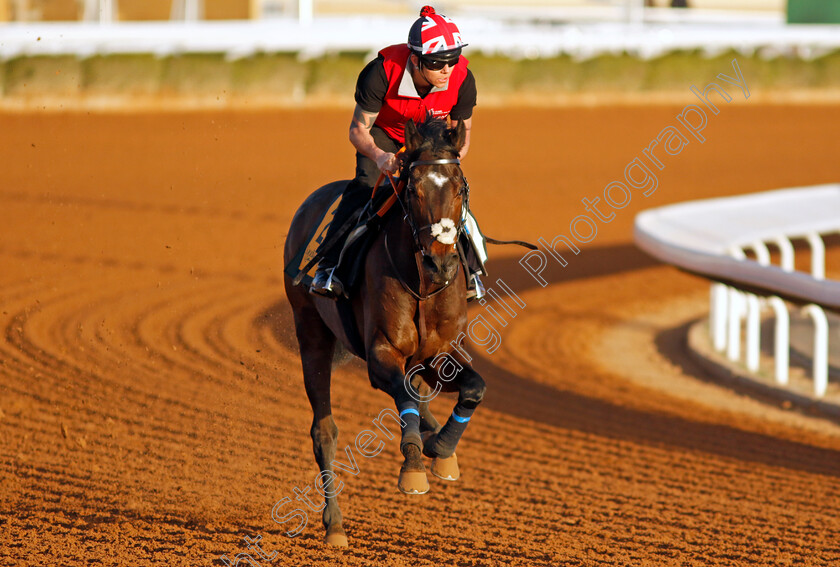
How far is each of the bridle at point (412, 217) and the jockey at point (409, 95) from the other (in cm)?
12

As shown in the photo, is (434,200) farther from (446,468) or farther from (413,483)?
(446,468)

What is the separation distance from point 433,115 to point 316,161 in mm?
14666

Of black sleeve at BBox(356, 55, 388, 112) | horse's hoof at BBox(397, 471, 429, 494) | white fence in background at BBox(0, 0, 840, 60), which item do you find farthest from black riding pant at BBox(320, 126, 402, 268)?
white fence in background at BBox(0, 0, 840, 60)

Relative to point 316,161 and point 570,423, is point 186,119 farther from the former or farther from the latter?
point 570,423

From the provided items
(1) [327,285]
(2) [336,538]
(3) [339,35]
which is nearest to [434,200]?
(1) [327,285]

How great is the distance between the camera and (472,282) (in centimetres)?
517

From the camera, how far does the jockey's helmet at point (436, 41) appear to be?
4750mm

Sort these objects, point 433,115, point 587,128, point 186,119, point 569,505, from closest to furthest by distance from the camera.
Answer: point 433,115
point 569,505
point 186,119
point 587,128

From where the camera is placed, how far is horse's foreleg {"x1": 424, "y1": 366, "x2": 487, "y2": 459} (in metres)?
4.88

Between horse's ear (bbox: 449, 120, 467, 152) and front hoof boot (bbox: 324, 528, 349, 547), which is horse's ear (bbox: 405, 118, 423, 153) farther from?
front hoof boot (bbox: 324, 528, 349, 547)

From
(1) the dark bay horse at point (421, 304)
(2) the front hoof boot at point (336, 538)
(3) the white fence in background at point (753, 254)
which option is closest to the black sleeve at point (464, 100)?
(1) the dark bay horse at point (421, 304)

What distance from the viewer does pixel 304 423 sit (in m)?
7.93

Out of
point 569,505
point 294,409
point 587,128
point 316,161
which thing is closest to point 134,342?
point 294,409

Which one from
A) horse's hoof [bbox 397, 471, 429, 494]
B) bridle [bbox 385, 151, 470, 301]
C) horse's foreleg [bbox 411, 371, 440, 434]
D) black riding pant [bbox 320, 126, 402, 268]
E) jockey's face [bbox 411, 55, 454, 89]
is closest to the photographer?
bridle [bbox 385, 151, 470, 301]
